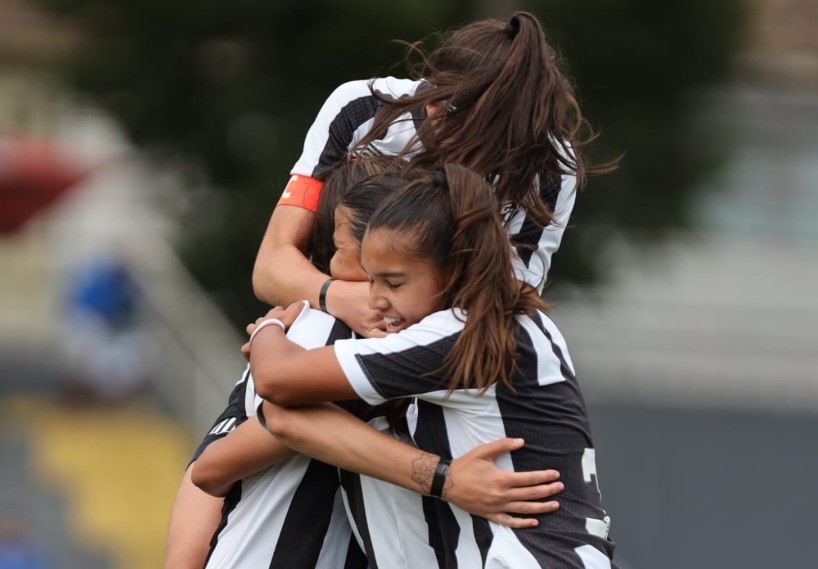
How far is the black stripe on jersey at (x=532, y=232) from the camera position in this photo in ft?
10.3

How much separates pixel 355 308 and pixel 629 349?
13.3 metres

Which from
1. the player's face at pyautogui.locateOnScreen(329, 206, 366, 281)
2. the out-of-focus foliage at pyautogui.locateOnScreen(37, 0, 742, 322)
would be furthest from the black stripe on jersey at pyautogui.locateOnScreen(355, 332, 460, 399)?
the out-of-focus foliage at pyautogui.locateOnScreen(37, 0, 742, 322)

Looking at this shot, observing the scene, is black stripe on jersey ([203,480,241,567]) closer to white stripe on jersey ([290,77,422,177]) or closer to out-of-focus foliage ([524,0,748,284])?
white stripe on jersey ([290,77,422,177])

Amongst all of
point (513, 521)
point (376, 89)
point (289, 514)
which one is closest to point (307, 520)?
point (289, 514)

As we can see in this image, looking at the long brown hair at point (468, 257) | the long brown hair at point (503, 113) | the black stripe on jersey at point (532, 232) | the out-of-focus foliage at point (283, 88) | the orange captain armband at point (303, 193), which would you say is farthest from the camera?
the out-of-focus foliage at point (283, 88)

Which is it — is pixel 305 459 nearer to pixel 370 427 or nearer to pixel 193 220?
pixel 370 427

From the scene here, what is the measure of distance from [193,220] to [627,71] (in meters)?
3.41

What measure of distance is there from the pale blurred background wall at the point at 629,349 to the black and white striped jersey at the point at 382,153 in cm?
540

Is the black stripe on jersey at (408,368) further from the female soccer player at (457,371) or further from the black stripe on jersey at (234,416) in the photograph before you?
the black stripe on jersey at (234,416)

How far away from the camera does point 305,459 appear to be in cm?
302

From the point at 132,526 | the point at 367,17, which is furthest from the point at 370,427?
the point at 132,526

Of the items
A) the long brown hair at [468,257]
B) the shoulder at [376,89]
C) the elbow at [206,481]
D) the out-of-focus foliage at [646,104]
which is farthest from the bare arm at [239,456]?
the out-of-focus foliage at [646,104]

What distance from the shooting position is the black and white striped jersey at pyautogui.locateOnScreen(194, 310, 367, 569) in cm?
299

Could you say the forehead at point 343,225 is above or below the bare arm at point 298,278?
above
